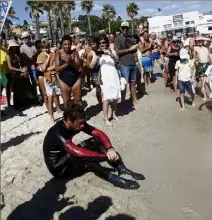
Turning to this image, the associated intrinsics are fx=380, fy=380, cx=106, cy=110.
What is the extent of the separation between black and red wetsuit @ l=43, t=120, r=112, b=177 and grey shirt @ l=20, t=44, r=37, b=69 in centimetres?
473

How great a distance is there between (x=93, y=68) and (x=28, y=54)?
229cm

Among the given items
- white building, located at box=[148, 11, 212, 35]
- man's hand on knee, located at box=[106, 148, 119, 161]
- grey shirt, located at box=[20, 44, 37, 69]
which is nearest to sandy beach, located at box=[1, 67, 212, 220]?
man's hand on knee, located at box=[106, 148, 119, 161]

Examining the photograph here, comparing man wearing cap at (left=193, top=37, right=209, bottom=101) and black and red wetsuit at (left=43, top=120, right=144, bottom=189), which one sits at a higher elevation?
man wearing cap at (left=193, top=37, right=209, bottom=101)

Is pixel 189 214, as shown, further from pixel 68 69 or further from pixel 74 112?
pixel 68 69

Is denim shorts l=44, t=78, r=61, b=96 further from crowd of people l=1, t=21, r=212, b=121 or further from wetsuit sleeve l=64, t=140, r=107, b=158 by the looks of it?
wetsuit sleeve l=64, t=140, r=107, b=158

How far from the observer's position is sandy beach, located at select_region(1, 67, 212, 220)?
12.8 feet

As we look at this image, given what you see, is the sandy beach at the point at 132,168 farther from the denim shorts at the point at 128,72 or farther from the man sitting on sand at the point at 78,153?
the denim shorts at the point at 128,72

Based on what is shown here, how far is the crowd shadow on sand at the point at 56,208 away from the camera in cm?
382

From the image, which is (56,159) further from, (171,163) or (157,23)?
(157,23)

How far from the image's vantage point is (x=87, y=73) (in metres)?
10.2

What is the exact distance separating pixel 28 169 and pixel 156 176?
5.51ft

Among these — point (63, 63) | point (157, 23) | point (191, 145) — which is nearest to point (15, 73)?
point (63, 63)

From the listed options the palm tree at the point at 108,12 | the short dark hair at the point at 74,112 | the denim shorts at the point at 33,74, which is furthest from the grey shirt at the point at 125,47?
the palm tree at the point at 108,12

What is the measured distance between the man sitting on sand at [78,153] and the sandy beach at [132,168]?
131 millimetres
